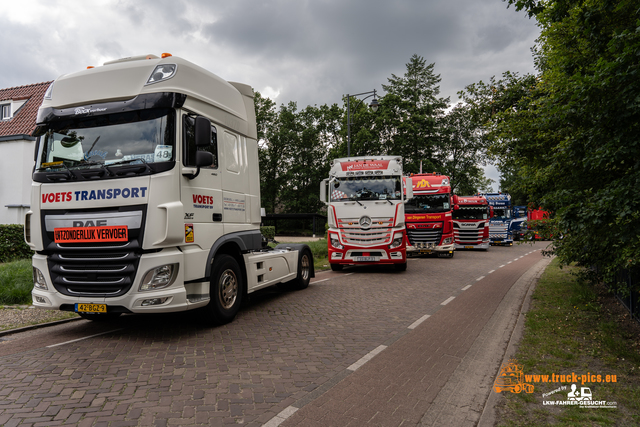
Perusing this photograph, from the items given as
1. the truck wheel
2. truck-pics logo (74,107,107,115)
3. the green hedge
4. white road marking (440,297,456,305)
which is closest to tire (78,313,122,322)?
the truck wheel

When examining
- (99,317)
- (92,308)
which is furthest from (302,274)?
(92,308)

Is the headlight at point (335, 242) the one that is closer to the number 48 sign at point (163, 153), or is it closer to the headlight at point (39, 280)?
the number 48 sign at point (163, 153)

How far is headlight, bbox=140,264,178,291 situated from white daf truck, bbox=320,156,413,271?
302 inches

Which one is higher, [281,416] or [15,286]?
[15,286]

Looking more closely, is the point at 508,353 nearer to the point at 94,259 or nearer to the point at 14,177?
the point at 94,259

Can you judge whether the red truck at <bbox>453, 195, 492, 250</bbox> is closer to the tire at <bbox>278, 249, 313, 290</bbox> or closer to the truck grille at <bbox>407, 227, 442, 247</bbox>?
the truck grille at <bbox>407, 227, 442, 247</bbox>

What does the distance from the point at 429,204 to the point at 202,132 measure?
1434 centimetres

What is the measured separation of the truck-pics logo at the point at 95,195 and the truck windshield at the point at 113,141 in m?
0.35

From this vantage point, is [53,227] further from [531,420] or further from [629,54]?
[629,54]

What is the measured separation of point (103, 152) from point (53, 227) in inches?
46.9

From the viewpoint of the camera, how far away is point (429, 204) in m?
18.4

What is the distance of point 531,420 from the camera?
11.2 ft

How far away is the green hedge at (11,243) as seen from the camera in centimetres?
1289

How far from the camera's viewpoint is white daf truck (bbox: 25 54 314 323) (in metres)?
5.23
